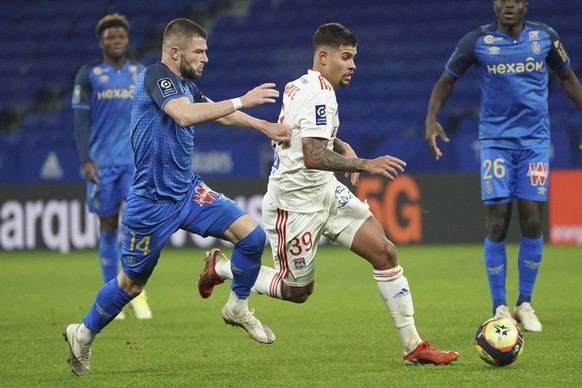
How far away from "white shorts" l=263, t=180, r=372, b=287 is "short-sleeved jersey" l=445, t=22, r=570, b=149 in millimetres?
1804

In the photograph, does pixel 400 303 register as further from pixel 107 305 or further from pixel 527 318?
pixel 527 318

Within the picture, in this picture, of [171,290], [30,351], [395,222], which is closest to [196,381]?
[30,351]

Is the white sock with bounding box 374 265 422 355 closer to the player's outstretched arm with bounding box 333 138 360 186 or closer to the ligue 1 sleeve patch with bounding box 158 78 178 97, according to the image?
the player's outstretched arm with bounding box 333 138 360 186

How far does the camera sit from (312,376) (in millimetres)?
5574

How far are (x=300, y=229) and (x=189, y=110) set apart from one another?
1.07 meters

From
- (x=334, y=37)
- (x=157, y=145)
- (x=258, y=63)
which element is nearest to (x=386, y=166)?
(x=334, y=37)

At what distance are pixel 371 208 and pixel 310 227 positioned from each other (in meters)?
8.43

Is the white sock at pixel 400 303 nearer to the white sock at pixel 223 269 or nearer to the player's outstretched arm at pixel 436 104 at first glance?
the white sock at pixel 223 269

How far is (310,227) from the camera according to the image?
6.10 m

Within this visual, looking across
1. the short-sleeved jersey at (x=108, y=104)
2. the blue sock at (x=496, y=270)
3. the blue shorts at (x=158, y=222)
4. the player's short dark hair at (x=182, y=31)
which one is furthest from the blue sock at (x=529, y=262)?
the short-sleeved jersey at (x=108, y=104)

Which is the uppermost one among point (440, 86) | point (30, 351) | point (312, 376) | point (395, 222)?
point (440, 86)

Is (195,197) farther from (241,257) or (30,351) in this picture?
(30,351)

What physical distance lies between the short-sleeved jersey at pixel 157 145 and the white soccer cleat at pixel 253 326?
0.78 metres

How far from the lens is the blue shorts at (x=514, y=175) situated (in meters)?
7.43
